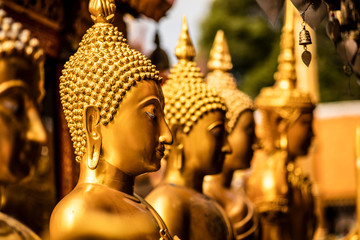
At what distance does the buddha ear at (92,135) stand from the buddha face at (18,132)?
736 mm

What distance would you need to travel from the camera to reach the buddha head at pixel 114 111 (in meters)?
3.75

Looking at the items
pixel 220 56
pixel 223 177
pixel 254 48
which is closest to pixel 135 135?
pixel 223 177

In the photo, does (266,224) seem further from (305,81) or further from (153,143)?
(305,81)

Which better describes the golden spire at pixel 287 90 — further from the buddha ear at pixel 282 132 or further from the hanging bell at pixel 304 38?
the hanging bell at pixel 304 38

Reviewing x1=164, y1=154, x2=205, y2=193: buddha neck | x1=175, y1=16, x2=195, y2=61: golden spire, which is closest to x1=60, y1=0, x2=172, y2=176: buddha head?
x1=164, y1=154, x2=205, y2=193: buddha neck

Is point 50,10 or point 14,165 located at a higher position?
point 50,10

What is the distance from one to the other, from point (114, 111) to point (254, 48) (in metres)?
19.7

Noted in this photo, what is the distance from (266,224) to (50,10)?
8.15 feet

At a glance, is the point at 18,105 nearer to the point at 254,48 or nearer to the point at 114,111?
the point at 114,111

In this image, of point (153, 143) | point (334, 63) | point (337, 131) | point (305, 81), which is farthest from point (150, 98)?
point (334, 63)

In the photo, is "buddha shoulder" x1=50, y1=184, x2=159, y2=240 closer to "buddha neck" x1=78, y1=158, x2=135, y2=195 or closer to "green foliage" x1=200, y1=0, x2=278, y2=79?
"buddha neck" x1=78, y1=158, x2=135, y2=195

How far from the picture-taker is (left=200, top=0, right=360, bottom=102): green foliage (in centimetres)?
2181

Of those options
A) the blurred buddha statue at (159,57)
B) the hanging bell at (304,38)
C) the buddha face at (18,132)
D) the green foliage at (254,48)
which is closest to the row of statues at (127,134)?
the buddha face at (18,132)

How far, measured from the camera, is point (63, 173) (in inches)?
214
